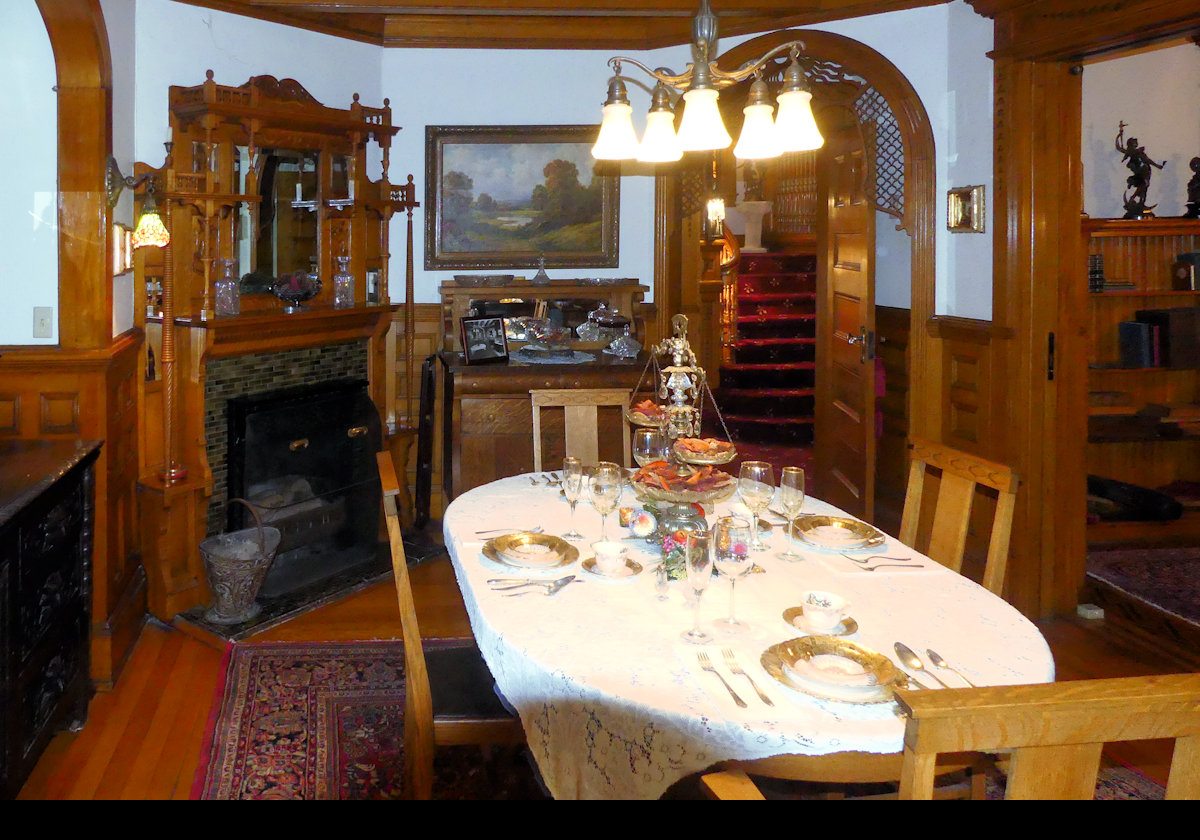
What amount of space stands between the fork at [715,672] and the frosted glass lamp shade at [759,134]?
1293 millimetres

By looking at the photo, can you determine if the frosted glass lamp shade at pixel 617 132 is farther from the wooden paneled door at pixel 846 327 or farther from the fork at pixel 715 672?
the wooden paneled door at pixel 846 327

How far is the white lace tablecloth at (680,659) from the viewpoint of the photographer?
1734 mm

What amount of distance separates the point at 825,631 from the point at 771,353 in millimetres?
6848

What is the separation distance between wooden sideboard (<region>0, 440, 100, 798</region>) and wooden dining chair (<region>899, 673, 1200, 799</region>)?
2287 mm

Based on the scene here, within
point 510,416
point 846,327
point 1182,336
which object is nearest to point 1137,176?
point 1182,336

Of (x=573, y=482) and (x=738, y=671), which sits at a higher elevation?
(x=573, y=482)

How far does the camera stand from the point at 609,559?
2469 mm

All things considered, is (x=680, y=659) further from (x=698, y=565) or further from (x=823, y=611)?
(x=823, y=611)

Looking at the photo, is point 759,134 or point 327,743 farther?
point 327,743

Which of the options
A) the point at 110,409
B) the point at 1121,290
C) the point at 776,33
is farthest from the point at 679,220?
the point at 110,409

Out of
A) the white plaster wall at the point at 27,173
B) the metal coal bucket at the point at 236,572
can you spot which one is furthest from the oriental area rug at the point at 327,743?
the white plaster wall at the point at 27,173

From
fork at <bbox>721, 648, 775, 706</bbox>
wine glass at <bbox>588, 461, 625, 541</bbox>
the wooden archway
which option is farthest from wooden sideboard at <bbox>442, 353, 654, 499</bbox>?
fork at <bbox>721, 648, 775, 706</bbox>

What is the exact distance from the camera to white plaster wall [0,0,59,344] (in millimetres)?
3631

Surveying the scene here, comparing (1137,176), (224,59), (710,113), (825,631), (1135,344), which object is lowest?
(825,631)
